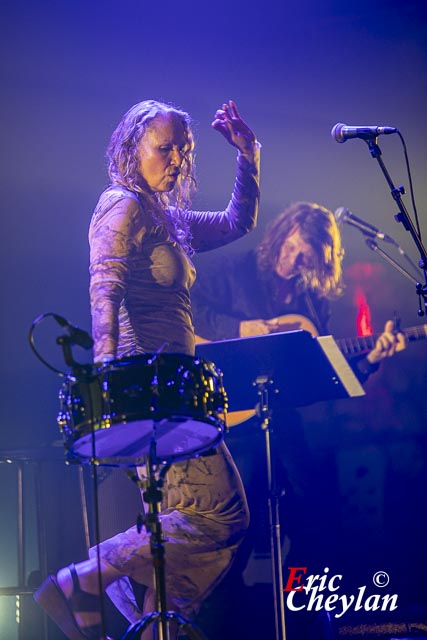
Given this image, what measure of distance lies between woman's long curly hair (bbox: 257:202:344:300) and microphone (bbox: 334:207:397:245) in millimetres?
43

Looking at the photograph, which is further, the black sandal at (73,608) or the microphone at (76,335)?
the black sandal at (73,608)

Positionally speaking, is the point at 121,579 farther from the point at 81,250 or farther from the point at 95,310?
the point at 81,250

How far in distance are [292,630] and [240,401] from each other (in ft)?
3.94

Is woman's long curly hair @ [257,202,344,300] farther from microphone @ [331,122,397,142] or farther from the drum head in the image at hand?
the drum head

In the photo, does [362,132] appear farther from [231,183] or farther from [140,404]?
[140,404]

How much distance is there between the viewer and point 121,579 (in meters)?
4.39

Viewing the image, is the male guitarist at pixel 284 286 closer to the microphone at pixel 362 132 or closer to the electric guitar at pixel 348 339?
the electric guitar at pixel 348 339

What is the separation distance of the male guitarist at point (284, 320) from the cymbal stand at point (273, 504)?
1.8 inches

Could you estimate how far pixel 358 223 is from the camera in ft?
17.5

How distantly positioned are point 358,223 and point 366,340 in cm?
72

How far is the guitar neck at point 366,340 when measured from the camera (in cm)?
505

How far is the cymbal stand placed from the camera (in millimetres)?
4539

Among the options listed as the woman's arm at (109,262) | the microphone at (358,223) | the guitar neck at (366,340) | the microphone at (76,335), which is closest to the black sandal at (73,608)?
the woman's arm at (109,262)

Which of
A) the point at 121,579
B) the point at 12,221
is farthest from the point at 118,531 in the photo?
the point at 12,221
